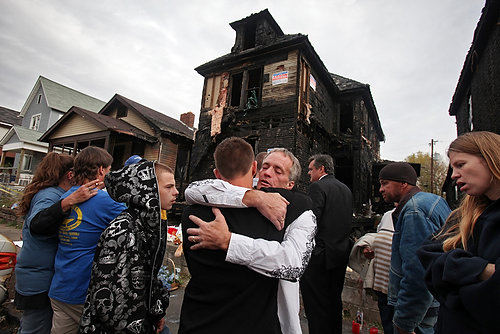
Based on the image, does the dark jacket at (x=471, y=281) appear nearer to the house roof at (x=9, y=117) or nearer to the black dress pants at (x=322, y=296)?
→ the black dress pants at (x=322, y=296)

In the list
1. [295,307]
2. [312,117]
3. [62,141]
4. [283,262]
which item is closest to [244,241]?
[283,262]

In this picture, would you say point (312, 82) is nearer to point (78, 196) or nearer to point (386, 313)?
point (386, 313)

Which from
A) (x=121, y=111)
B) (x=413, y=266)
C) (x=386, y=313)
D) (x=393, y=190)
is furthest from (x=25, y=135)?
(x=413, y=266)

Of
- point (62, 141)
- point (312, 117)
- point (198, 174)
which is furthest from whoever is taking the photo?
point (62, 141)

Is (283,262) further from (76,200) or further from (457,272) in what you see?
A: (76,200)

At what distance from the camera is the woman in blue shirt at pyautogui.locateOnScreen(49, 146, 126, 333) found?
1.81 meters

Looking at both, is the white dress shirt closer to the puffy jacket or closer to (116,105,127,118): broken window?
the puffy jacket

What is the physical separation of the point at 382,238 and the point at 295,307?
1.56m

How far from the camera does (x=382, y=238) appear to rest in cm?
258

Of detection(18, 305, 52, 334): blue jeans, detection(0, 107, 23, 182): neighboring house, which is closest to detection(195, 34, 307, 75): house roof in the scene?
detection(18, 305, 52, 334): blue jeans

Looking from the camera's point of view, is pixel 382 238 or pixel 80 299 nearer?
pixel 80 299

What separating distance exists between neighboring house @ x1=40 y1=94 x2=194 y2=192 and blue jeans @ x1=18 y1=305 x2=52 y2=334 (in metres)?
12.8

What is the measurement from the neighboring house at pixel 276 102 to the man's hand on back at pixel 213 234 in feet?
33.3

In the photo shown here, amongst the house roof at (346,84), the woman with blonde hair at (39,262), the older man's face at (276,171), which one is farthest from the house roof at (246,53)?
the woman with blonde hair at (39,262)
